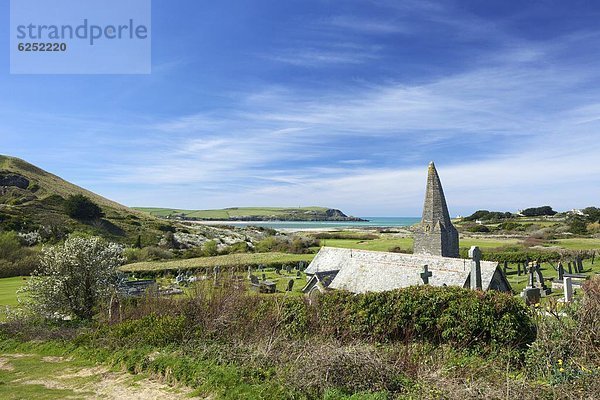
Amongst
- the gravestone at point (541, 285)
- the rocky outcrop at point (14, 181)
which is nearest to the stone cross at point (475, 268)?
the gravestone at point (541, 285)

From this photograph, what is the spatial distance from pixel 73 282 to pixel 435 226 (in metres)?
22.0

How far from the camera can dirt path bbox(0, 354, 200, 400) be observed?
31.0ft

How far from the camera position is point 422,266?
20016 mm

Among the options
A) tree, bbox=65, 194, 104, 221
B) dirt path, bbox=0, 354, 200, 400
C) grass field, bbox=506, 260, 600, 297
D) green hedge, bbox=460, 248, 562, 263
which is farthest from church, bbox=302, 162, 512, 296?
tree, bbox=65, 194, 104, 221

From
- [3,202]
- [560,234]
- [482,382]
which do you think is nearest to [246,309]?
[482,382]

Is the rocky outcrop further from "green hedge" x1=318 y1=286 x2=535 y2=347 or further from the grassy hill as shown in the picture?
"green hedge" x1=318 y1=286 x2=535 y2=347

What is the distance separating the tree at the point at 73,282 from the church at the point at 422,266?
416 inches

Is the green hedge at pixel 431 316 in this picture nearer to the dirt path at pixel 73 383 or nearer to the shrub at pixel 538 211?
the dirt path at pixel 73 383

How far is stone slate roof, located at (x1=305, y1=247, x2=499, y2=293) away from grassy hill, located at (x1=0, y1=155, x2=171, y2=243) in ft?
165

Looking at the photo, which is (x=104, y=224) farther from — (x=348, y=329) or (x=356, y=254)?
(x=348, y=329)

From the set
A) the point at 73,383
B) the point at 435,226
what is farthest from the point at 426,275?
the point at 73,383

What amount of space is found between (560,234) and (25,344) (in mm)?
68078

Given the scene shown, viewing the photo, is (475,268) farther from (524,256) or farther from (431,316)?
(524,256)

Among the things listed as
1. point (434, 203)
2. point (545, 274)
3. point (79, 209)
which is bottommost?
point (545, 274)
